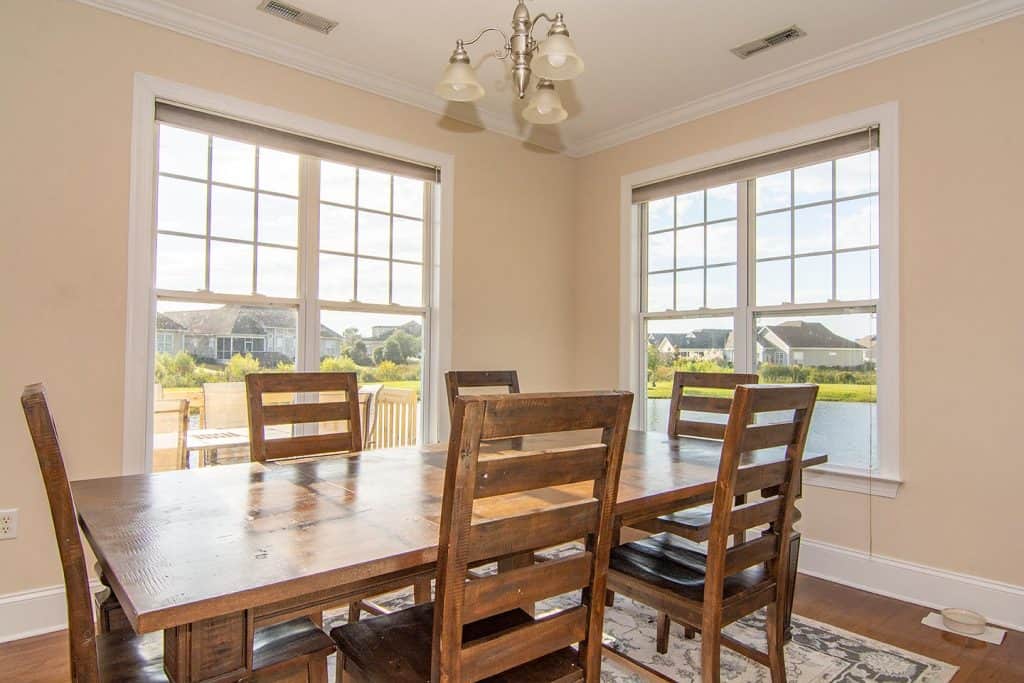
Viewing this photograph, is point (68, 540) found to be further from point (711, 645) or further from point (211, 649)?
point (711, 645)

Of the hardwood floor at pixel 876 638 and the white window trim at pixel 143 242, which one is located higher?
the white window trim at pixel 143 242

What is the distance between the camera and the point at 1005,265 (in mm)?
2611

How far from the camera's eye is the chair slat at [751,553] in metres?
1.64

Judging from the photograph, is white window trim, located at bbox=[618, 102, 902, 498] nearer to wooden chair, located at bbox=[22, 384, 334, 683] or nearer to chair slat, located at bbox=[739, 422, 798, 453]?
chair slat, located at bbox=[739, 422, 798, 453]

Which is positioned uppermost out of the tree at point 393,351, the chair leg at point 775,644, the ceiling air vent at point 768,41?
the ceiling air vent at point 768,41

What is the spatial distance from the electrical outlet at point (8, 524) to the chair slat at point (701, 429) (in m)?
2.89

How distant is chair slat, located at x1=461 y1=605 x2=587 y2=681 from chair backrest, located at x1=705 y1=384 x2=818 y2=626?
50cm

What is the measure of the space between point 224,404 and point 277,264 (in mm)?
789

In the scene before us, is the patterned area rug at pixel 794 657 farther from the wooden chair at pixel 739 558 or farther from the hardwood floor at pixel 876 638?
the wooden chair at pixel 739 558

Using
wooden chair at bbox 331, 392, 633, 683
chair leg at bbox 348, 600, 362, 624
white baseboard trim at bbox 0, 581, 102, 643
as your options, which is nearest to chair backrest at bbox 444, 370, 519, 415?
chair leg at bbox 348, 600, 362, 624

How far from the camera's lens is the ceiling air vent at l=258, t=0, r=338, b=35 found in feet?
8.83

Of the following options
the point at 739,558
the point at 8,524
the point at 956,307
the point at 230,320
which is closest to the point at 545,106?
the point at 739,558

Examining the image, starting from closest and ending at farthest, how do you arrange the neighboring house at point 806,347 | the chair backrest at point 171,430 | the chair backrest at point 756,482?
the chair backrest at point 756,482
the chair backrest at point 171,430
the neighboring house at point 806,347

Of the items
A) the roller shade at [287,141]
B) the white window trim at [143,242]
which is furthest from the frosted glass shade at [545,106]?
the white window trim at [143,242]
